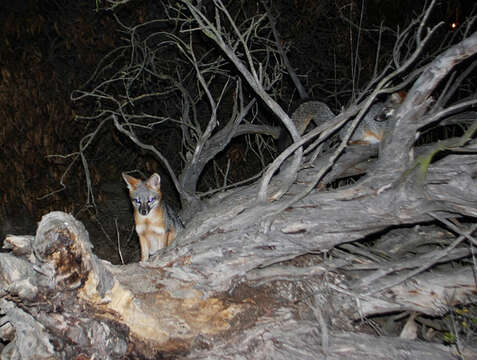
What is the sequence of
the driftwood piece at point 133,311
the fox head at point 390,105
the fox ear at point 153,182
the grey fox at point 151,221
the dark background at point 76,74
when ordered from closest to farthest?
the driftwood piece at point 133,311 < the grey fox at point 151,221 < the fox ear at point 153,182 < the fox head at point 390,105 < the dark background at point 76,74

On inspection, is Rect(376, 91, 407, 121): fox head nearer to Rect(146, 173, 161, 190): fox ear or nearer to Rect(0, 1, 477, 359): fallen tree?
Rect(0, 1, 477, 359): fallen tree

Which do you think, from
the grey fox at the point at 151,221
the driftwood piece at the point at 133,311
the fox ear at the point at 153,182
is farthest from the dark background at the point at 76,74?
the driftwood piece at the point at 133,311

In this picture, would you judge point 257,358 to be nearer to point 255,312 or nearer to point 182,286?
point 255,312

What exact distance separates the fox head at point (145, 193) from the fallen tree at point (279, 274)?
1.78 meters

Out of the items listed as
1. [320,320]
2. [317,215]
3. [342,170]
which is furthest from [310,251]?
[342,170]

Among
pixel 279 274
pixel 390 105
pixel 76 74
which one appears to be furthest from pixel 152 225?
pixel 390 105

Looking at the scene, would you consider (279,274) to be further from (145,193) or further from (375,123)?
(375,123)

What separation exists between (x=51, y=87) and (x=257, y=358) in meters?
5.81

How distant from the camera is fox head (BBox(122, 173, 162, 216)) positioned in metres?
5.42

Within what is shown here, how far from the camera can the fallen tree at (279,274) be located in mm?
2408

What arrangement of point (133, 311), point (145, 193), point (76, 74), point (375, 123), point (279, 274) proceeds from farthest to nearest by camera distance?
1. point (76, 74)
2. point (375, 123)
3. point (145, 193)
4. point (279, 274)
5. point (133, 311)

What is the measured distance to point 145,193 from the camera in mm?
5543

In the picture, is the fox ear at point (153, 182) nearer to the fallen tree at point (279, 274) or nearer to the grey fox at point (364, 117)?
the grey fox at point (364, 117)

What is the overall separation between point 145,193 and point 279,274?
278 centimetres
